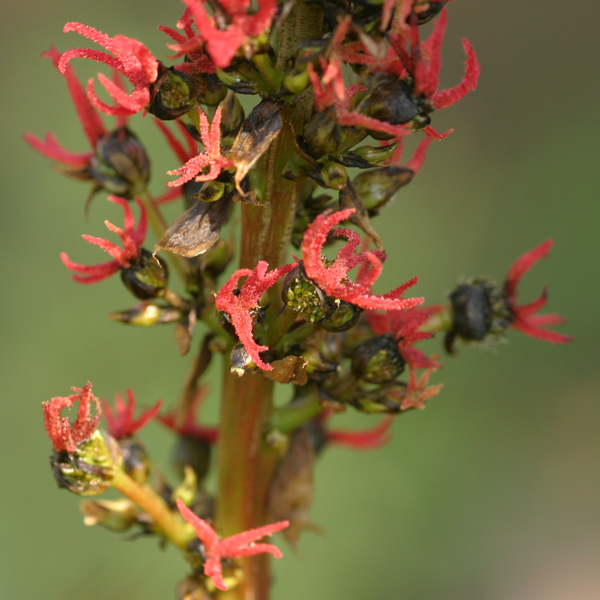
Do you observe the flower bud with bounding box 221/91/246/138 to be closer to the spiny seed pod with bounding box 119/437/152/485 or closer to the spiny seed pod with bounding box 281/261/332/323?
the spiny seed pod with bounding box 281/261/332/323

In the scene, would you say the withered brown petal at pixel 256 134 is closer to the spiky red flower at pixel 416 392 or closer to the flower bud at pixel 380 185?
the flower bud at pixel 380 185

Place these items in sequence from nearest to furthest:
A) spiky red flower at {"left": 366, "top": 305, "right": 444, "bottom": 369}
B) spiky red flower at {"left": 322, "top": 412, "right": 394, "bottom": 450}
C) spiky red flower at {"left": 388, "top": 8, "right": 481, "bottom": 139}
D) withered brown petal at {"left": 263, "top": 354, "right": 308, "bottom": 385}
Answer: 1. spiky red flower at {"left": 388, "top": 8, "right": 481, "bottom": 139}
2. withered brown petal at {"left": 263, "top": 354, "right": 308, "bottom": 385}
3. spiky red flower at {"left": 366, "top": 305, "right": 444, "bottom": 369}
4. spiky red flower at {"left": 322, "top": 412, "right": 394, "bottom": 450}

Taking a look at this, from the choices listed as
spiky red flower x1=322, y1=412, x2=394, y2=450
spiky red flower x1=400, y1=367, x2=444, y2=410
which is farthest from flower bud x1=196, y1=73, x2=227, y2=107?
spiky red flower x1=322, y1=412, x2=394, y2=450

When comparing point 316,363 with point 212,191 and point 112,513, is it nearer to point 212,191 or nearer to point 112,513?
point 212,191

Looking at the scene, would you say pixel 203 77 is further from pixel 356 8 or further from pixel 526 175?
pixel 526 175

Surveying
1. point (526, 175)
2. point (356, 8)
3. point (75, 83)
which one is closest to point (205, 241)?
point (356, 8)

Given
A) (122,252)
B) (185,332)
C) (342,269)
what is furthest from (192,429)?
(342,269)
